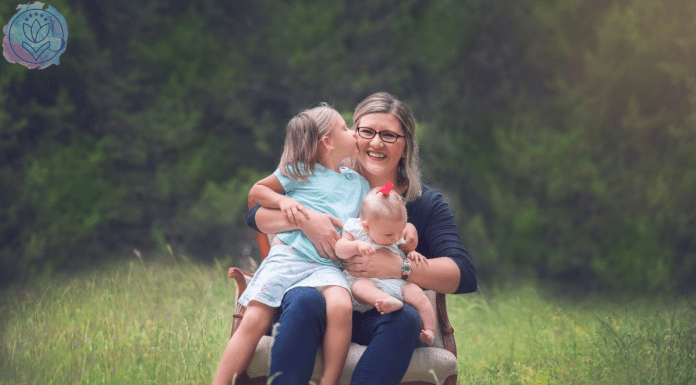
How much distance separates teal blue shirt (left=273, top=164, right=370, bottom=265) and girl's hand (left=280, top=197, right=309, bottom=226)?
0.30ft

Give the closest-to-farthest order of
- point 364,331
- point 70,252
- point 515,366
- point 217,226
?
point 364,331, point 515,366, point 70,252, point 217,226

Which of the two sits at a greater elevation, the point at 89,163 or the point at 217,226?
the point at 89,163

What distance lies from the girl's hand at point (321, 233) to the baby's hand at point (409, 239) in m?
0.28

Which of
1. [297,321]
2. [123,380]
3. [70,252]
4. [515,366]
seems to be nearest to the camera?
[297,321]

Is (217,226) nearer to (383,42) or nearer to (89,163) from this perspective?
(89,163)

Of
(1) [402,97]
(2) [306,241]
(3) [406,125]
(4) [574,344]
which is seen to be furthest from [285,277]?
(1) [402,97]

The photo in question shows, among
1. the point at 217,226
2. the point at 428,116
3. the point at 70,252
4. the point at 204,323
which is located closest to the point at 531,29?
the point at 428,116

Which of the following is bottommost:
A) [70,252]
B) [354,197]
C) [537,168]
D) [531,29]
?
[70,252]

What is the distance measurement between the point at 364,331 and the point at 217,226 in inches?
176

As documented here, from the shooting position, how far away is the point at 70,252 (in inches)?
231

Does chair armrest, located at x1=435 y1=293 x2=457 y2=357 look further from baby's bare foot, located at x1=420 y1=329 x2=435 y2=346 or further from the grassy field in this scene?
the grassy field

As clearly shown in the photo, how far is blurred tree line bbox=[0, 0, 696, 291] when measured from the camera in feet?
19.3

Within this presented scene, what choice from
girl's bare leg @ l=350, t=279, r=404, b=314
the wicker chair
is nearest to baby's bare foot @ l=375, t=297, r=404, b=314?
girl's bare leg @ l=350, t=279, r=404, b=314

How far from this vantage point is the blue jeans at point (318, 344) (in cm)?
234
